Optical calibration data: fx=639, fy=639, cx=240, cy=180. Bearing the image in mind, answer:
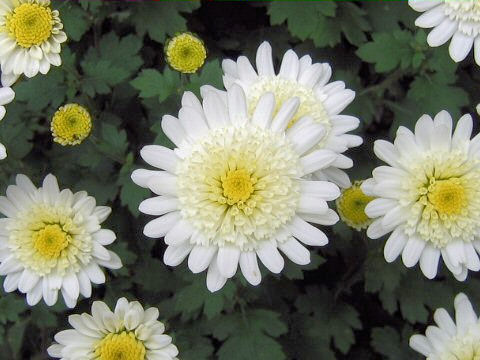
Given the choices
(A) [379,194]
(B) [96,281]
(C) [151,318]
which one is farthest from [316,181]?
(B) [96,281]

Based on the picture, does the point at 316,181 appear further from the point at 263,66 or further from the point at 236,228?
the point at 263,66

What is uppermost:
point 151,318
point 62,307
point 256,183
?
point 256,183

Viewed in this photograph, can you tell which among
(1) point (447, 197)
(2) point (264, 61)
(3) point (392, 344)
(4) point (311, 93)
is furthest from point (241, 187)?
(3) point (392, 344)

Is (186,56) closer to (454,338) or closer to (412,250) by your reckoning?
(412,250)

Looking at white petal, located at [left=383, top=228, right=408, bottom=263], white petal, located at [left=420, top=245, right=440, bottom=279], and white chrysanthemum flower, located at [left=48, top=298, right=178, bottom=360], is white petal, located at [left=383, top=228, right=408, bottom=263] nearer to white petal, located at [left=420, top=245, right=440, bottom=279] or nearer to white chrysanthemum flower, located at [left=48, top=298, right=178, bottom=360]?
white petal, located at [left=420, top=245, right=440, bottom=279]

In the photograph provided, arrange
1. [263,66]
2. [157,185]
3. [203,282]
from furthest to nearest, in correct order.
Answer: [203,282]
[263,66]
[157,185]
